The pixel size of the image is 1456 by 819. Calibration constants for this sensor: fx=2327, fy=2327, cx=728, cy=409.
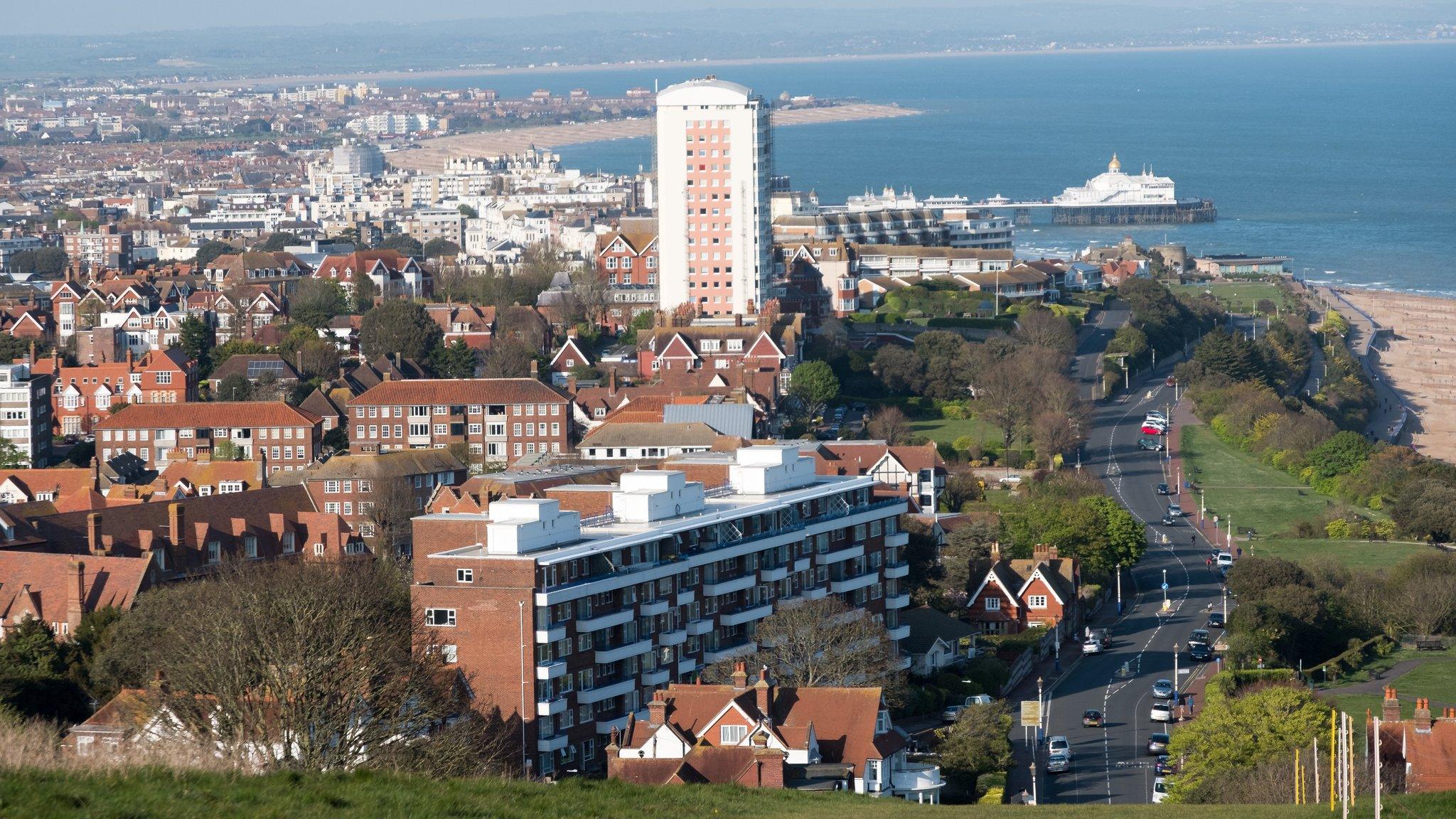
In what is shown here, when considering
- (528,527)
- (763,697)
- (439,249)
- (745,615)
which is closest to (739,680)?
(763,697)

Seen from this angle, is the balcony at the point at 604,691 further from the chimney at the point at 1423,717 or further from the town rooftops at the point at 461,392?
the town rooftops at the point at 461,392

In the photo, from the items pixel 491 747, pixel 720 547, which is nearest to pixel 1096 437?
pixel 720 547

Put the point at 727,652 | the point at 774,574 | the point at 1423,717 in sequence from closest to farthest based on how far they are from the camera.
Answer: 1. the point at 1423,717
2. the point at 727,652
3. the point at 774,574

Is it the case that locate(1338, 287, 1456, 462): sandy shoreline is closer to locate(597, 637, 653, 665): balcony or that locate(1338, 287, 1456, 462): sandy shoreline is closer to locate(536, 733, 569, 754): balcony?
locate(597, 637, 653, 665): balcony

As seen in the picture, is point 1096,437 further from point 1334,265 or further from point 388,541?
point 1334,265

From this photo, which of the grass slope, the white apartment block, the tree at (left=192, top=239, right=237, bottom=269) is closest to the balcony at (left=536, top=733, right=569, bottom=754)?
the grass slope

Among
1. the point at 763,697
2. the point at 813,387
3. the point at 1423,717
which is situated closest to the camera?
the point at 1423,717

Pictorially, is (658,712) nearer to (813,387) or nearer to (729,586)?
(729,586)
